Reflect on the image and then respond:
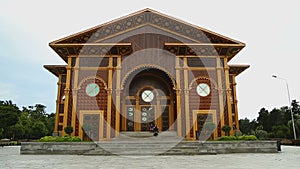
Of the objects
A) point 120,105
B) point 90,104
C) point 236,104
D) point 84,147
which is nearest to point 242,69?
point 236,104

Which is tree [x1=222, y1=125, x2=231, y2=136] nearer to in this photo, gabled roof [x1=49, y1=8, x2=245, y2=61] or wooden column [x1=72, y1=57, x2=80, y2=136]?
gabled roof [x1=49, y1=8, x2=245, y2=61]

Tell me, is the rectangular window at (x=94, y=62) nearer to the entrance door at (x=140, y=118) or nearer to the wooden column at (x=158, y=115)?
the entrance door at (x=140, y=118)

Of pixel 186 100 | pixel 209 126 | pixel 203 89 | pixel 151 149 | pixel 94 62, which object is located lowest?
pixel 151 149

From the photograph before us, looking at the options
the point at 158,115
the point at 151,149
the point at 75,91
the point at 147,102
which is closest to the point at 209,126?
the point at 158,115

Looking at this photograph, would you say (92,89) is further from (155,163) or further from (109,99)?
(155,163)

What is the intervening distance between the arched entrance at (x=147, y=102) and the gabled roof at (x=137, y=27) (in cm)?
325

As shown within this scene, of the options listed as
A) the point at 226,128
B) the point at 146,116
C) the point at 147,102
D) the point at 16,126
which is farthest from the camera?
the point at 16,126

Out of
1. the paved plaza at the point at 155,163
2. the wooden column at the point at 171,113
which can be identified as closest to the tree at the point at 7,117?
the wooden column at the point at 171,113

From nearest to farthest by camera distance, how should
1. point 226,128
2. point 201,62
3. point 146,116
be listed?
point 226,128 → point 201,62 → point 146,116

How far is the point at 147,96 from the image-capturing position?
832 inches

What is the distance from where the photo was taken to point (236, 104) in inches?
835

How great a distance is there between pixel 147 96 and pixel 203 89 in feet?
15.5

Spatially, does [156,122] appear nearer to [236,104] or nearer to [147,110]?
[147,110]

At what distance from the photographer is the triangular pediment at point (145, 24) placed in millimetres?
19438
